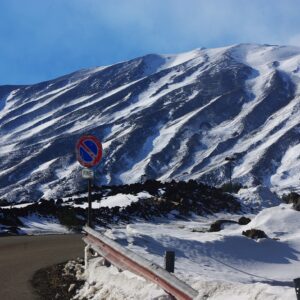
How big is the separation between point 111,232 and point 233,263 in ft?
12.6

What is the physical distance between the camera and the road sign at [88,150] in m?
11.7

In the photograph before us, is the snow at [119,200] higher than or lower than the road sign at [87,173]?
lower

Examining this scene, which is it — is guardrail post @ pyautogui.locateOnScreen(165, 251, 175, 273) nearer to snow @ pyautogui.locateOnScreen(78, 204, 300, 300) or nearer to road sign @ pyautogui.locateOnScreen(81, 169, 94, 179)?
snow @ pyautogui.locateOnScreen(78, 204, 300, 300)

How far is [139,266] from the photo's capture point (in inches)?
316

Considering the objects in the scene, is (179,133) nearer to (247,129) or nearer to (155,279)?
(247,129)

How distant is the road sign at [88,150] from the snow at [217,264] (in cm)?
174

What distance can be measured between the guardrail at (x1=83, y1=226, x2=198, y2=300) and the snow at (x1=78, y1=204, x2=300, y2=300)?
0.12 meters

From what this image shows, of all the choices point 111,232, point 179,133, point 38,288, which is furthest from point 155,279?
point 179,133

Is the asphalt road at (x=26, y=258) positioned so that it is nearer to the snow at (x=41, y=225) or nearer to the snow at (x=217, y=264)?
the snow at (x=217, y=264)

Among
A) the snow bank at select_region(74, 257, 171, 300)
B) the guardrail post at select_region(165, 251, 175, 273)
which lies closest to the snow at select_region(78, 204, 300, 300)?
the snow bank at select_region(74, 257, 171, 300)

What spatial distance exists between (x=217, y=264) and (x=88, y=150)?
449 cm

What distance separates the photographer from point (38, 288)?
32.4ft

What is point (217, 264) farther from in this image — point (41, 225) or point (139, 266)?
point (41, 225)

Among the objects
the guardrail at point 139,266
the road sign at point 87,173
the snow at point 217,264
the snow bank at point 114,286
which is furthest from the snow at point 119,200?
the snow bank at point 114,286
